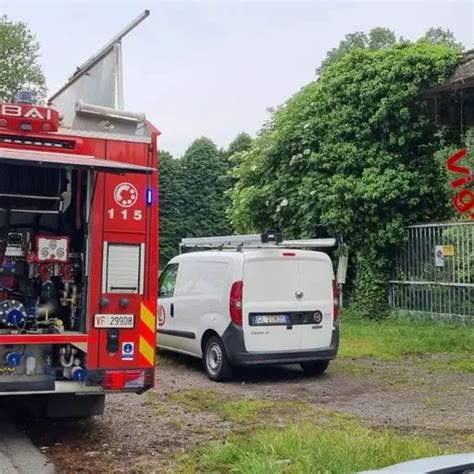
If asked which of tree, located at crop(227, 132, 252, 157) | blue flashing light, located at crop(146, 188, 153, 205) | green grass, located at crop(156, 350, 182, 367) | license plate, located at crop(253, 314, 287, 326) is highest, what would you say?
tree, located at crop(227, 132, 252, 157)

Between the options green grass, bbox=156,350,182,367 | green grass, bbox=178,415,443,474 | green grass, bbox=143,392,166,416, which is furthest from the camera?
green grass, bbox=156,350,182,367

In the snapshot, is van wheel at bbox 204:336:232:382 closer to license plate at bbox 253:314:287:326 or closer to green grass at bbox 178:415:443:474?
license plate at bbox 253:314:287:326

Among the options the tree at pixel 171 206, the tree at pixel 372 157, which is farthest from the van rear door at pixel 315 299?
the tree at pixel 171 206

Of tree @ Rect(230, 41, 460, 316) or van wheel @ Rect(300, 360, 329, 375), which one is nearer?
van wheel @ Rect(300, 360, 329, 375)

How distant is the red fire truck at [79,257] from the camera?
639 cm

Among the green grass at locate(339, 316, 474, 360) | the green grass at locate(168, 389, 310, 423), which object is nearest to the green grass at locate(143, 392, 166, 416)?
the green grass at locate(168, 389, 310, 423)

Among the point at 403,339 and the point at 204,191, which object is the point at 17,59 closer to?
the point at 204,191

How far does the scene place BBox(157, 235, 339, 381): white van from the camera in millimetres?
9812

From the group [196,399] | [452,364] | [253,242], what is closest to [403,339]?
→ [452,364]

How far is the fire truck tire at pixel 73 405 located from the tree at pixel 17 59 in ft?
127

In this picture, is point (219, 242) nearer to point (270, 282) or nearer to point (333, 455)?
point (270, 282)

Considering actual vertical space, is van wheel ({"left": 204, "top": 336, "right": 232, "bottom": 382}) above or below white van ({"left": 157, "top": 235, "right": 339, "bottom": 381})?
Answer: below

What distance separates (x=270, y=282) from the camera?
9992 millimetres

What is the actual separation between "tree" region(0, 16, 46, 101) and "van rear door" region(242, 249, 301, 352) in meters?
36.4
